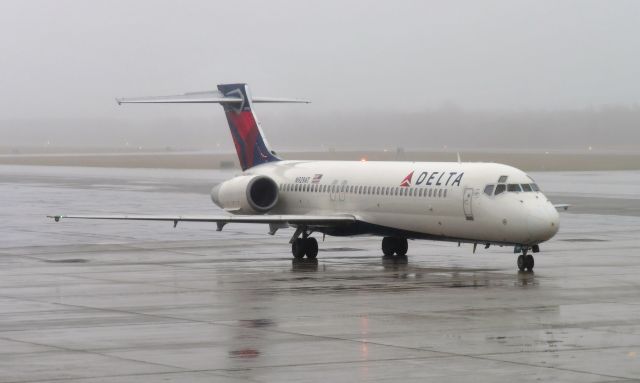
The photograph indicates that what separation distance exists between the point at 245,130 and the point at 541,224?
40.4 feet

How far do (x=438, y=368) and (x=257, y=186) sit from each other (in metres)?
18.5

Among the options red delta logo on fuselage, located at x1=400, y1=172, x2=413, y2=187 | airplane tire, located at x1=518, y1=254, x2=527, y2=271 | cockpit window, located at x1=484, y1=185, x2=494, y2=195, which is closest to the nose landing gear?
airplane tire, located at x1=518, y1=254, x2=527, y2=271

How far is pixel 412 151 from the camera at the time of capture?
11144 centimetres

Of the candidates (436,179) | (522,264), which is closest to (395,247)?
(436,179)

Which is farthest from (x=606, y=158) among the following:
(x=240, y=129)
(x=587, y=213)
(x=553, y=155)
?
(x=240, y=129)

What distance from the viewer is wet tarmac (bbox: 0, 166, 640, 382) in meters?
15.0

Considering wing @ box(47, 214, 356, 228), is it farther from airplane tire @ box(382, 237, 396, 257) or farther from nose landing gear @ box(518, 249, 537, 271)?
nose landing gear @ box(518, 249, 537, 271)

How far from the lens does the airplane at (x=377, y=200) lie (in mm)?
26734

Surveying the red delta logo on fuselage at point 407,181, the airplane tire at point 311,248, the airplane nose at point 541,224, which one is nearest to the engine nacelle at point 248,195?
the airplane tire at point 311,248

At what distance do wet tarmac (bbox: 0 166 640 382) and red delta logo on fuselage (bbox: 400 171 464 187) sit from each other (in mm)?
1897

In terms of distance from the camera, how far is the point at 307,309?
20.5 metres

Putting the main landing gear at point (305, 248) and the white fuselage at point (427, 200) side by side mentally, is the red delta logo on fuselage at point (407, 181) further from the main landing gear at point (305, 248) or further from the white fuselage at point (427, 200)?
the main landing gear at point (305, 248)

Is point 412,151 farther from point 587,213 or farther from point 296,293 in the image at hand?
point 296,293

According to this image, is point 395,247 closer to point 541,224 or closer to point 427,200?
point 427,200
